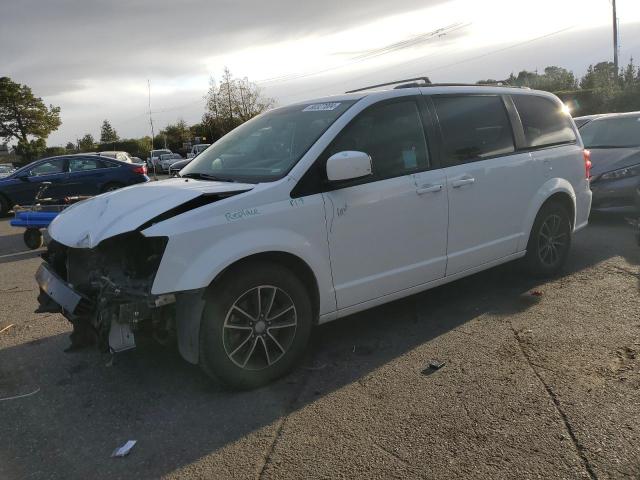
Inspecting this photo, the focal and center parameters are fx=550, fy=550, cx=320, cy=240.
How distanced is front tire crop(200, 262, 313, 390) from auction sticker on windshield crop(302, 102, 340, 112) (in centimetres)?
142

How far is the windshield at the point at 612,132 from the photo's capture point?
8992mm

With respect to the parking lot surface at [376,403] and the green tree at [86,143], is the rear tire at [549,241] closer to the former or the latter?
the parking lot surface at [376,403]

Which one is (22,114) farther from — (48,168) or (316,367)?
(316,367)

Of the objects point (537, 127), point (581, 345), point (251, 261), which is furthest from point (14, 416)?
point (537, 127)

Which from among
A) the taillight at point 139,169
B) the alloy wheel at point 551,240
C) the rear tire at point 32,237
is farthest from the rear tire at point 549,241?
the taillight at point 139,169

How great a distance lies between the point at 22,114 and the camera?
6594 centimetres

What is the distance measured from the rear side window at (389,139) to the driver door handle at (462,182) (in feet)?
1.00

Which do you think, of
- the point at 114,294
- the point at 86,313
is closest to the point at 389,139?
the point at 114,294

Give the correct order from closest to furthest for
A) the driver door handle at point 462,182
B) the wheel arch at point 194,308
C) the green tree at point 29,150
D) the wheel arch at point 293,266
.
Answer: the wheel arch at point 194,308, the wheel arch at point 293,266, the driver door handle at point 462,182, the green tree at point 29,150

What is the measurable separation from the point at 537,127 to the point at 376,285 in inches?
104

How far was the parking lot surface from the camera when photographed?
2836 mm

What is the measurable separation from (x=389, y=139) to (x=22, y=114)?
72.9 meters

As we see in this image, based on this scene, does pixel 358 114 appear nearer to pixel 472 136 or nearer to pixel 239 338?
pixel 472 136

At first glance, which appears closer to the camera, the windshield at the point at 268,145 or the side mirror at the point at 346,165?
the side mirror at the point at 346,165
